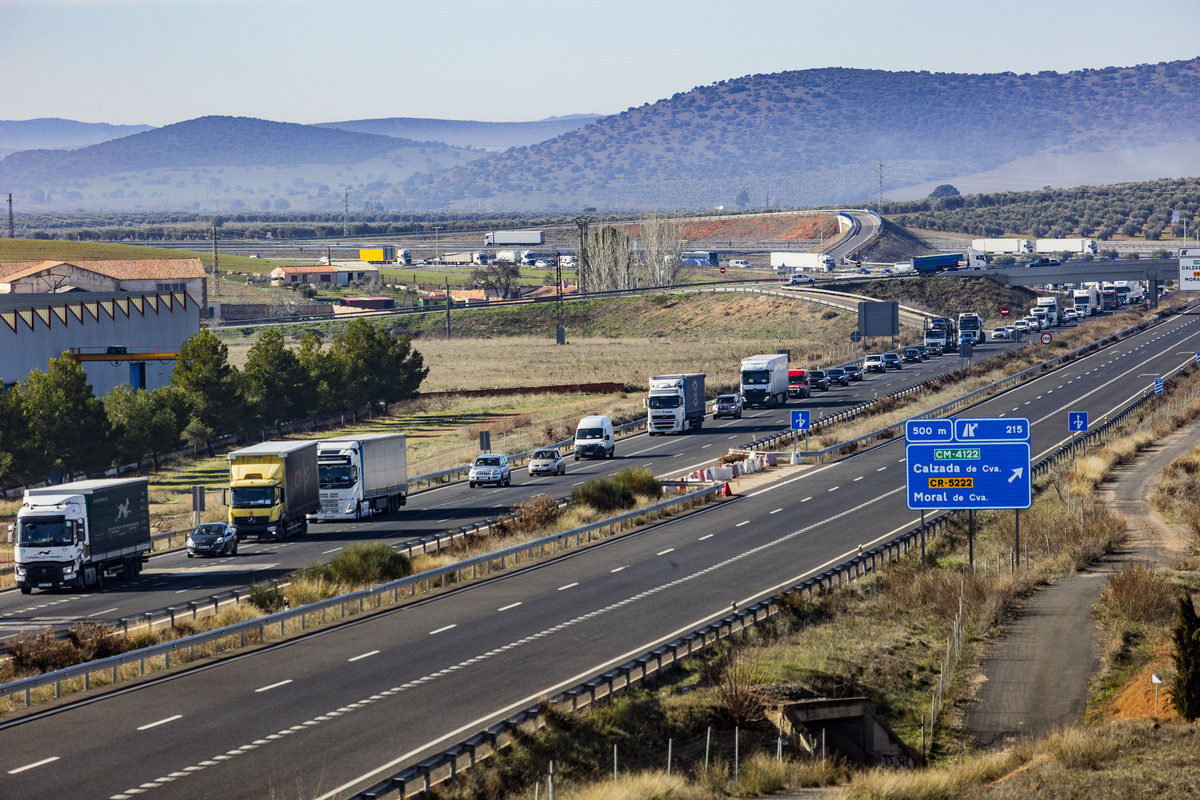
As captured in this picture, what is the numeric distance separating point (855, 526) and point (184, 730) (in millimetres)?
28812

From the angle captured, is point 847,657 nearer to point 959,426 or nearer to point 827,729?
point 827,729

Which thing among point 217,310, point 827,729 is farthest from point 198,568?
point 217,310

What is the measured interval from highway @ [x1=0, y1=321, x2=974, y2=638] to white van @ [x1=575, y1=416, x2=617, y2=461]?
2.16ft

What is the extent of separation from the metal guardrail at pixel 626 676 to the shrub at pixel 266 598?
34.0ft

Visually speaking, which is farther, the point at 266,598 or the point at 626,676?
the point at 266,598

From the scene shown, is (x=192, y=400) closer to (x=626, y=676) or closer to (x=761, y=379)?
(x=761, y=379)

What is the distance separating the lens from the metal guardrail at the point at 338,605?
25.9m

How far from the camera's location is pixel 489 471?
61594mm

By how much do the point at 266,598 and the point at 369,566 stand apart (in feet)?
Result: 13.2

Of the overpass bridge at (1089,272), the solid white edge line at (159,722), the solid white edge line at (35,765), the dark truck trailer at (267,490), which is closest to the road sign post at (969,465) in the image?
the dark truck trailer at (267,490)

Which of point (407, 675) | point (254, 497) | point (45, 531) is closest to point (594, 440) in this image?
point (254, 497)

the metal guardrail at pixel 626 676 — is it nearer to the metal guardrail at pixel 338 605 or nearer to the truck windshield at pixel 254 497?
the metal guardrail at pixel 338 605

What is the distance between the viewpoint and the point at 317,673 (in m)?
27.0

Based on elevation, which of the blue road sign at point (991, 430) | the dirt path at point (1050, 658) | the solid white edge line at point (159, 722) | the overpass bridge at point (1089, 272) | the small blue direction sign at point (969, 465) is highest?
the overpass bridge at point (1089, 272)
